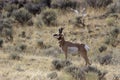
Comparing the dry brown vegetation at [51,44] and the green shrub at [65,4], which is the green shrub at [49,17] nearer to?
the dry brown vegetation at [51,44]

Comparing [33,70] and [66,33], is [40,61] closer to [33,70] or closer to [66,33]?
[33,70]

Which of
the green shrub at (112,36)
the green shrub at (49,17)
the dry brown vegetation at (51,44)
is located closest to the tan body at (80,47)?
the dry brown vegetation at (51,44)

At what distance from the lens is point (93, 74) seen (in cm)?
1074

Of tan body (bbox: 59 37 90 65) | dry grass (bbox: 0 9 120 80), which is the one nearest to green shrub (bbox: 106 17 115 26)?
dry grass (bbox: 0 9 120 80)

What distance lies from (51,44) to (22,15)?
7.29m

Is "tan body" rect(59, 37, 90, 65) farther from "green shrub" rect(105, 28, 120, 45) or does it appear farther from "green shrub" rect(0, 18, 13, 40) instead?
"green shrub" rect(0, 18, 13, 40)

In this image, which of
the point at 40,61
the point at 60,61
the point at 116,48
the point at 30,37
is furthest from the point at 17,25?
the point at 60,61

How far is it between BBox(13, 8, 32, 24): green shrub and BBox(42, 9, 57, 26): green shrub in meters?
1.20

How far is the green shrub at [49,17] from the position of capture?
2723cm

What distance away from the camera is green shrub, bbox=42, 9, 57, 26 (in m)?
27.2

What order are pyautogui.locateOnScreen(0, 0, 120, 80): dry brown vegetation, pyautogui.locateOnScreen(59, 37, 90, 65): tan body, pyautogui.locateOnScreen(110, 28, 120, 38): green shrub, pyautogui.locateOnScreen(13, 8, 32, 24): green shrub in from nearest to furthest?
1. pyautogui.locateOnScreen(0, 0, 120, 80): dry brown vegetation
2. pyautogui.locateOnScreen(59, 37, 90, 65): tan body
3. pyautogui.locateOnScreen(110, 28, 120, 38): green shrub
4. pyautogui.locateOnScreen(13, 8, 32, 24): green shrub

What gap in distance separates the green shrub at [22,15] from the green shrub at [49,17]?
1.20m

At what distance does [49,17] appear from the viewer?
27.4m

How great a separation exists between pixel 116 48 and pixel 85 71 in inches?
380
